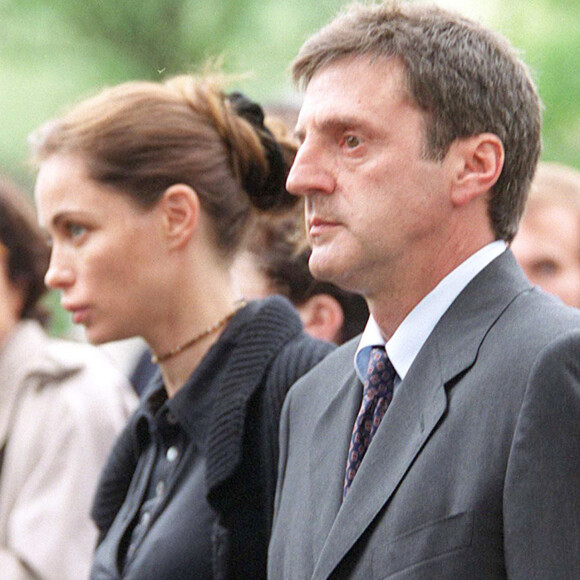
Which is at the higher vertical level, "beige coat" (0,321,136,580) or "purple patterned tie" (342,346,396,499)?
"purple patterned tie" (342,346,396,499)

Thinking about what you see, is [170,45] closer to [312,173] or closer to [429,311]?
[312,173]

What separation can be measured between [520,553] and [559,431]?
0.67ft

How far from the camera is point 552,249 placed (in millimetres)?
4457

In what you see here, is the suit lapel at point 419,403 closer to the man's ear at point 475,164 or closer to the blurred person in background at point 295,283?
the man's ear at point 475,164

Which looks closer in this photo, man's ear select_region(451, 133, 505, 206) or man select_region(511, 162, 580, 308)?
man's ear select_region(451, 133, 505, 206)

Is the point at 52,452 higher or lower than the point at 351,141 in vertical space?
lower

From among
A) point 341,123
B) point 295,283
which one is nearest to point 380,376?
point 341,123

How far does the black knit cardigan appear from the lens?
3.04 metres

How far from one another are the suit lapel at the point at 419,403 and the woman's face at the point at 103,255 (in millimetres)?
1189

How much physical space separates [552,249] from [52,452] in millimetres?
1887

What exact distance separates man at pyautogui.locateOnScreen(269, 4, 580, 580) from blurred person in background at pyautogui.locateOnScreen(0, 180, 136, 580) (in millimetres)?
1354

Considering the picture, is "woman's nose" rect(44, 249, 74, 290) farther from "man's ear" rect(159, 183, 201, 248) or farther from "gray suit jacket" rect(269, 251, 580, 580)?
"gray suit jacket" rect(269, 251, 580, 580)

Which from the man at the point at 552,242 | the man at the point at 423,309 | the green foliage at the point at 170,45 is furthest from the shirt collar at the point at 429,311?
the green foliage at the point at 170,45

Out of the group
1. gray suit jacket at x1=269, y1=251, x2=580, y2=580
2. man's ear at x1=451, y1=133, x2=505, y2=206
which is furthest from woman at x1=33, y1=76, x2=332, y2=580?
man's ear at x1=451, y1=133, x2=505, y2=206
